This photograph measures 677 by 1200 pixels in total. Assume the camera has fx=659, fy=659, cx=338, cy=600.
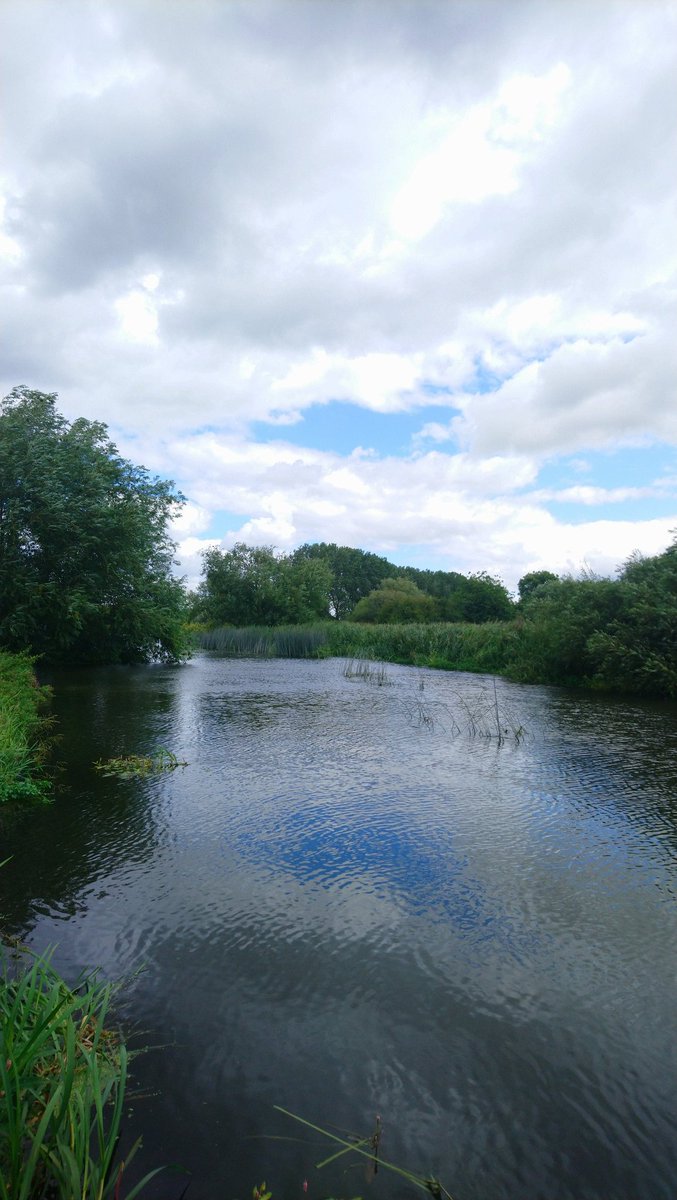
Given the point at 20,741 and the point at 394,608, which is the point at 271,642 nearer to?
the point at 394,608

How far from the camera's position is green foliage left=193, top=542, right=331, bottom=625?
1970 inches

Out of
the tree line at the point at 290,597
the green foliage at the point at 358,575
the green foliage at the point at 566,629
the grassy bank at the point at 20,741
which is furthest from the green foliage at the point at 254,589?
the grassy bank at the point at 20,741

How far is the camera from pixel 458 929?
426 cm

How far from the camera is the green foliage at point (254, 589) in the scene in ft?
164

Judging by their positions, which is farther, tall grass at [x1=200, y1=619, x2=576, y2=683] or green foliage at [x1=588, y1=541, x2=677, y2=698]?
tall grass at [x1=200, y1=619, x2=576, y2=683]

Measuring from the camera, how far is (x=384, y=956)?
392cm

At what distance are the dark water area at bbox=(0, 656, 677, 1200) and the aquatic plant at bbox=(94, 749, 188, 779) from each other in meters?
0.25

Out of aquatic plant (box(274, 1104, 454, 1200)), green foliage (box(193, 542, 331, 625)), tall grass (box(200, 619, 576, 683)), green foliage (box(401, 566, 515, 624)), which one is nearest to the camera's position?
aquatic plant (box(274, 1104, 454, 1200))

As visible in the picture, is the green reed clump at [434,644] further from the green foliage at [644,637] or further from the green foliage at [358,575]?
the green foliage at [358,575]

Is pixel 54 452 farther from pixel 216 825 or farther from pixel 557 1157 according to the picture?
pixel 557 1157

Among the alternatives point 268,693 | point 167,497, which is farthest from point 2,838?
point 167,497

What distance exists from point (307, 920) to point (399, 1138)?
1.82 meters

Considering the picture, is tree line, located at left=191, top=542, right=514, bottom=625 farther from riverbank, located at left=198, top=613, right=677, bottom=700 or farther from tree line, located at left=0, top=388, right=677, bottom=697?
tree line, located at left=0, top=388, right=677, bottom=697

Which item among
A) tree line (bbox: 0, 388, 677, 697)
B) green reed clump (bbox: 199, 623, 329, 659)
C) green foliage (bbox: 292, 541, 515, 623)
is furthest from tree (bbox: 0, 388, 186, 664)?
green foliage (bbox: 292, 541, 515, 623)
